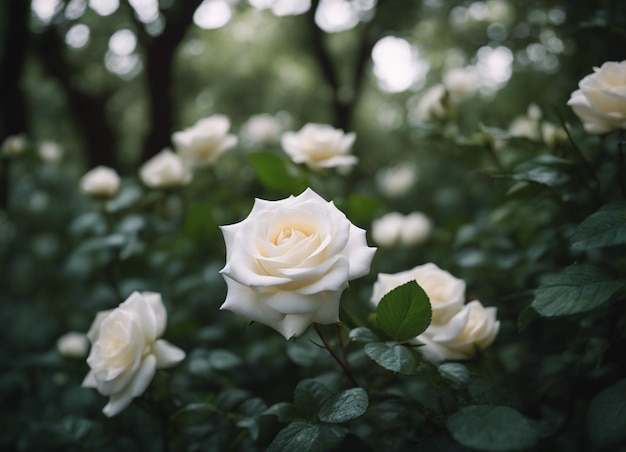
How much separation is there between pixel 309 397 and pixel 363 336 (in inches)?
6.9

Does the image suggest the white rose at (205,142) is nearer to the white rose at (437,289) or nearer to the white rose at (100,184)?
the white rose at (100,184)

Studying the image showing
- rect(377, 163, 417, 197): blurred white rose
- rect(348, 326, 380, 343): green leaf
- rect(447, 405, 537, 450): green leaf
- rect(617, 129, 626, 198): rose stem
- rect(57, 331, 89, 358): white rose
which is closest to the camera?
rect(447, 405, 537, 450): green leaf

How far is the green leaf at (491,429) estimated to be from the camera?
701 mm

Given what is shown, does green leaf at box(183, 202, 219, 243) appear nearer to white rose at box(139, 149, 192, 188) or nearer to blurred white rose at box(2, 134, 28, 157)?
white rose at box(139, 149, 192, 188)

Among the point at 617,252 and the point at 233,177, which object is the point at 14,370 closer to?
the point at 233,177

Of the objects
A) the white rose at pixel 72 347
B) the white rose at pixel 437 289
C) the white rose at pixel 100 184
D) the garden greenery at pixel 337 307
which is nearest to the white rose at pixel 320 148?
the garden greenery at pixel 337 307

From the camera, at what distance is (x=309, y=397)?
3.20ft

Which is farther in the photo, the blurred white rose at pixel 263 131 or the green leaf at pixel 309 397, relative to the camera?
the blurred white rose at pixel 263 131

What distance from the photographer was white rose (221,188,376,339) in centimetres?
76

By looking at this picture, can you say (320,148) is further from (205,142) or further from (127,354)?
(127,354)

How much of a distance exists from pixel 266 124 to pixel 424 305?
1678 mm

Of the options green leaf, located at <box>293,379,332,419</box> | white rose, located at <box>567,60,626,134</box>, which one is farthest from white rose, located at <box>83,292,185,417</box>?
white rose, located at <box>567,60,626,134</box>

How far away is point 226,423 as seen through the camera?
4.17 ft

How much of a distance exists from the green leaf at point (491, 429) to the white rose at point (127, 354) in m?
0.63
